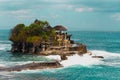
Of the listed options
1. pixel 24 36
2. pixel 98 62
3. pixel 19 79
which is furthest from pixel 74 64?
pixel 24 36

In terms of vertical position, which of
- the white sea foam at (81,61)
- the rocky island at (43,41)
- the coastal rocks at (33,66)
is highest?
the rocky island at (43,41)

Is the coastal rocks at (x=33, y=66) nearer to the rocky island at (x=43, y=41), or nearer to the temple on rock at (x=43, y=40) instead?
the rocky island at (x=43, y=41)

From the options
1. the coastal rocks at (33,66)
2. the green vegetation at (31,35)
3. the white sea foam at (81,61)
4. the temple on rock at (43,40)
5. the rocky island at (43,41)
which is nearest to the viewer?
the coastal rocks at (33,66)

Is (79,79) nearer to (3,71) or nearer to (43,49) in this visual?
(3,71)

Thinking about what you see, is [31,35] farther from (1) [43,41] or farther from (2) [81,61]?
(2) [81,61]

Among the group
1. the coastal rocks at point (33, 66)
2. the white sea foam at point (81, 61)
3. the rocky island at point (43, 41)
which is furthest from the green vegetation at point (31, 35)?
the coastal rocks at point (33, 66)

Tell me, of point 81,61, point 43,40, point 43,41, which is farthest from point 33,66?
point 43,40

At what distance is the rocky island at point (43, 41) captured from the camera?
110m

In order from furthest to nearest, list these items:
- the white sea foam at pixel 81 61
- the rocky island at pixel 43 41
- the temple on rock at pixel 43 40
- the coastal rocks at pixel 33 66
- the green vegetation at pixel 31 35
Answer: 1. the green vegetation at pixel 31 35
2. the temple on rock at pixel 43 40
3. the rocky island at pixel 43 41
4. the white sea foam at pixel 81 61
5. the coastal rocks at pixel 33 66

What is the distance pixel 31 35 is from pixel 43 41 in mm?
7117

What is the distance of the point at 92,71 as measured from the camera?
264 ft

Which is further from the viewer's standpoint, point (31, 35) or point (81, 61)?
point (31, 35)

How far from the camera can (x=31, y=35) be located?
119500mm

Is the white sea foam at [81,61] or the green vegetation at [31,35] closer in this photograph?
the white sea foam at [81,61]
